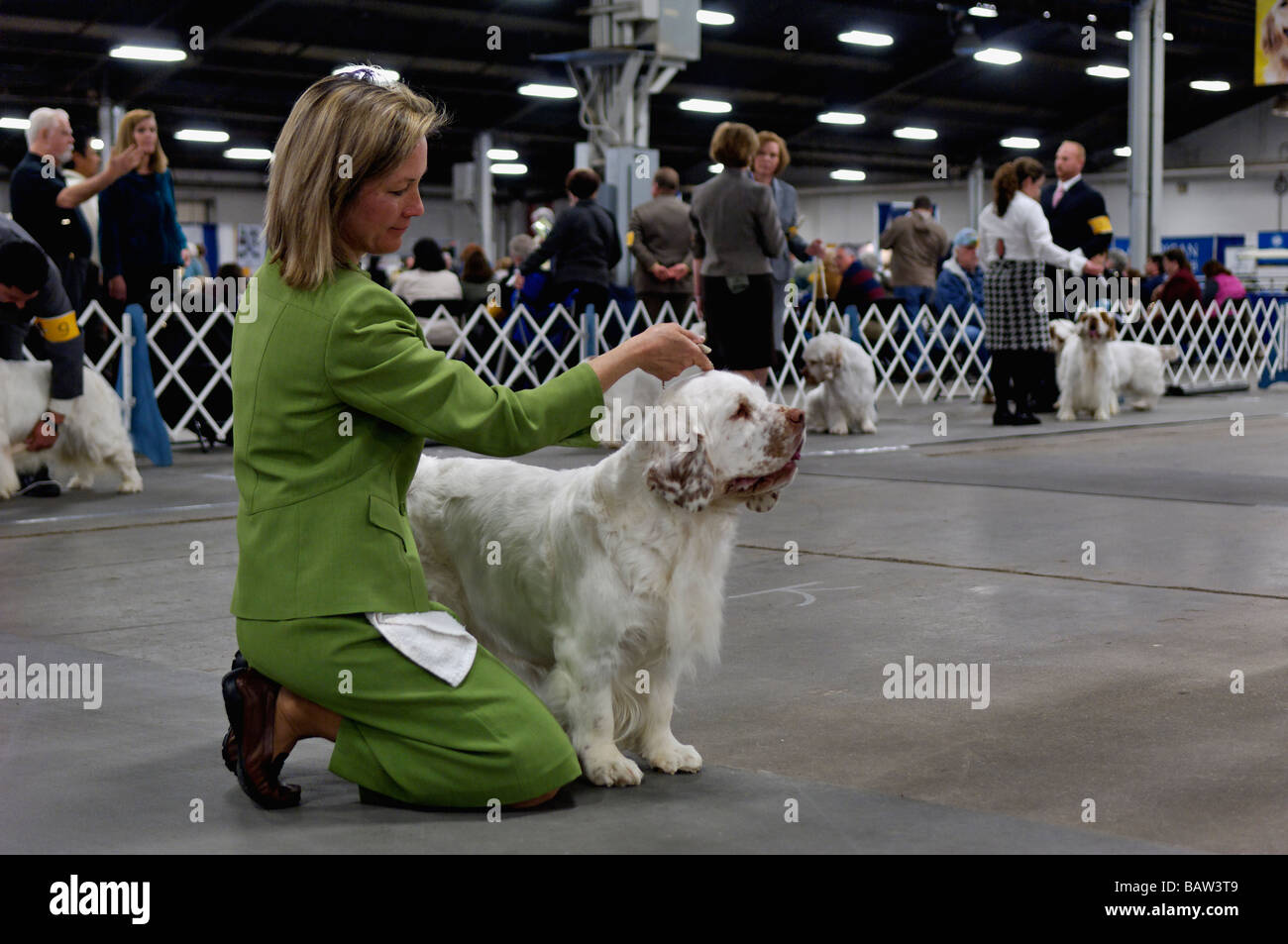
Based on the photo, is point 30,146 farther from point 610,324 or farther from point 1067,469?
point 1067,469

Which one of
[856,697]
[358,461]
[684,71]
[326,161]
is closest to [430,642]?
[358,461]

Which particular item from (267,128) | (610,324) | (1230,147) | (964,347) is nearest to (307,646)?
(610,324)

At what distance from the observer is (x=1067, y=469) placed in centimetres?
777

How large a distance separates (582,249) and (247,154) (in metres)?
19.7

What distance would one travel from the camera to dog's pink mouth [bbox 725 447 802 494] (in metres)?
Answer: 2.63

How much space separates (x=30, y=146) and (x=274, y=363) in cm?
547

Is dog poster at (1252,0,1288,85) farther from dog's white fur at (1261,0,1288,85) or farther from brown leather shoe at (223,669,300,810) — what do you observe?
brown leather shoe at (223,669,300,810)

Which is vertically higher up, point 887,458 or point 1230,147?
point 1230,147

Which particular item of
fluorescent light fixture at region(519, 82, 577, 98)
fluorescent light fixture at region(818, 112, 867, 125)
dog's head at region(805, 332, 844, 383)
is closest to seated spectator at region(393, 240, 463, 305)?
dog's head at region(805, 332, 844, 383)

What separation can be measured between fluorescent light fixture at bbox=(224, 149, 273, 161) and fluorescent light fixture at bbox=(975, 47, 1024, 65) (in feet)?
41.3

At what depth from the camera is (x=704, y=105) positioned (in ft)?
79.6

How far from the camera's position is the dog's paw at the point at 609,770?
2.70 metres

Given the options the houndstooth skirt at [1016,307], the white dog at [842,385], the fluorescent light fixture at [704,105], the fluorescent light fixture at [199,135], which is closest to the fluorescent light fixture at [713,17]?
the fluorescent light fixture at [704,105]

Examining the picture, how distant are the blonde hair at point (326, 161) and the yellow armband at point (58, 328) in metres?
4.37
